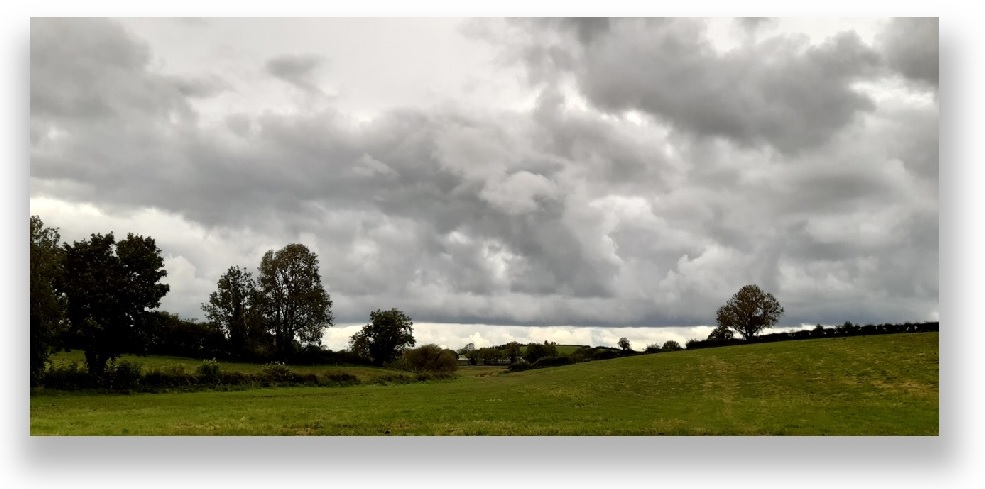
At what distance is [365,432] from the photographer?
16328 millimetres

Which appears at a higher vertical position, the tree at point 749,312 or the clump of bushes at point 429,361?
the tree at point 749,312

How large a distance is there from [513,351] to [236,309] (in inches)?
399

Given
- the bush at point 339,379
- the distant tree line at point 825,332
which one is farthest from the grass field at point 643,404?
the bush at point 339,379

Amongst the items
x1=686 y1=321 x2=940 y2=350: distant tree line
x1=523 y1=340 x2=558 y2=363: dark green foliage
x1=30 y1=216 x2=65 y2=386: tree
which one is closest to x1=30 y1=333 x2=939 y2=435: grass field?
x1=686 y1=321 x2=940 y2=350: distant tree line

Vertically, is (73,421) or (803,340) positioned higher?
(803,340)

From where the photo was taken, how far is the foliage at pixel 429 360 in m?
22.0

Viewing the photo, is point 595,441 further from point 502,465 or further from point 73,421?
point 73,421

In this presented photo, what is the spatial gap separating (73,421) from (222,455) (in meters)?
5.03

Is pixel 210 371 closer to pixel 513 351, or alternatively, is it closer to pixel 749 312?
pixel 513 351

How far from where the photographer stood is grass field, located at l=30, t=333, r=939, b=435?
16203mm

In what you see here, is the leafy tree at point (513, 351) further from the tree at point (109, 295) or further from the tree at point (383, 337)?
the tree at point (109, 295)

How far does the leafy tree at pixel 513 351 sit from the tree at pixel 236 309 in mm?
9029

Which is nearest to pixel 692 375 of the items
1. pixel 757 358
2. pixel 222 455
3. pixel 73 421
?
pixel 757 358

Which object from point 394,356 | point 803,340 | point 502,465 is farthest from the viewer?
point 394,356
